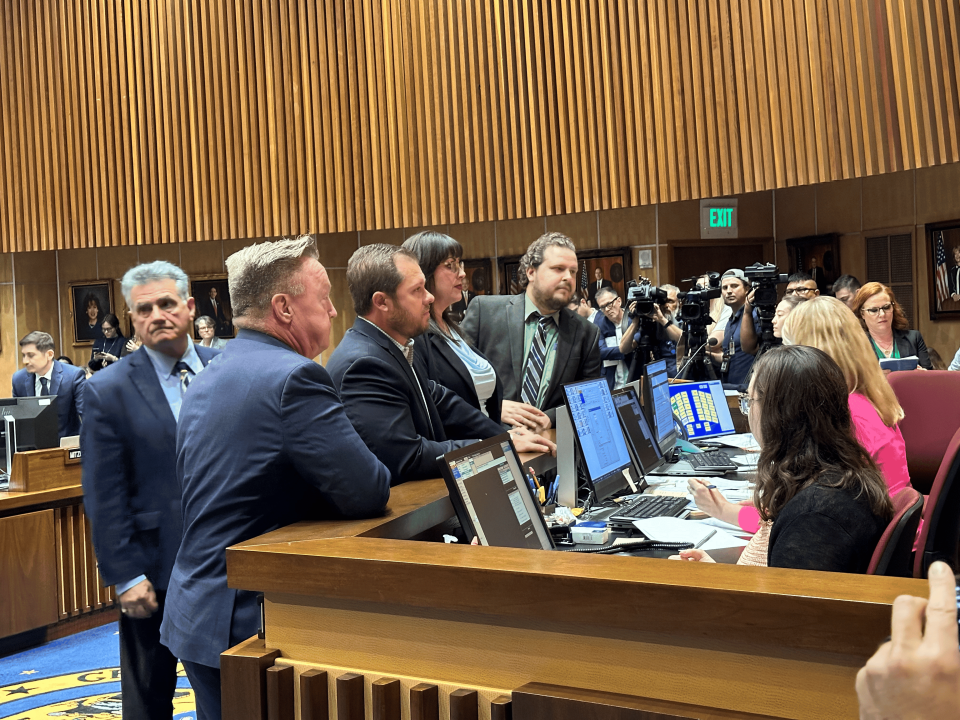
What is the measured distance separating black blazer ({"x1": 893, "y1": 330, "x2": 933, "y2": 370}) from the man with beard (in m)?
3.96

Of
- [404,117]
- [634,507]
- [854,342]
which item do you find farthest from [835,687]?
[404,117]

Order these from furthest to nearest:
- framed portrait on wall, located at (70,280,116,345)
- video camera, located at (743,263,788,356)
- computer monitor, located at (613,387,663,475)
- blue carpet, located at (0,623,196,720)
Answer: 1. framed portrait on wall, located at (70,280,116,345)
2. video camera, located at (743,263,788,356)
3. blue carpet, located at (0,623,196,720)
4. computer monitor, located at (613,387,663,475)

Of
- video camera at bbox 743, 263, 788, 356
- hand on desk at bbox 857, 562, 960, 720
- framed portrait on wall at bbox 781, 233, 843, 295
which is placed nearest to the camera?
hand on desk at bbox 857, 562, 960, 720

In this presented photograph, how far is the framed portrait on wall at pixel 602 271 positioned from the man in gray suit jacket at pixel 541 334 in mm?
5317

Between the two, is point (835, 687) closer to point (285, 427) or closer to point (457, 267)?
point (285, 427)

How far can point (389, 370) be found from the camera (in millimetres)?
2152

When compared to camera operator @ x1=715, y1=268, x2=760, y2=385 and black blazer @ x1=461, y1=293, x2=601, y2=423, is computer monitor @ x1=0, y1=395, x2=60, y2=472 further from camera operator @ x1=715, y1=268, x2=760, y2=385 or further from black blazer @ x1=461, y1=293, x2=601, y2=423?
camera operator @ x1=715, y1=268, x2=760, y2=385

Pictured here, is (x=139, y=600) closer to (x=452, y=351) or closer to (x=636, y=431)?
(x=452, y=351)

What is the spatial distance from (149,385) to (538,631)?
178 centimetres

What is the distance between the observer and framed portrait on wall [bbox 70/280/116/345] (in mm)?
11086

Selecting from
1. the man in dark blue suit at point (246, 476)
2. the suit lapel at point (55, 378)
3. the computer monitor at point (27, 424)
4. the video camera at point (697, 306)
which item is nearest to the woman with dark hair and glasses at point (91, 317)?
the suit lapel at point (55, 378)

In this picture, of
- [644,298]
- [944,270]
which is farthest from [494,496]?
[944,270]

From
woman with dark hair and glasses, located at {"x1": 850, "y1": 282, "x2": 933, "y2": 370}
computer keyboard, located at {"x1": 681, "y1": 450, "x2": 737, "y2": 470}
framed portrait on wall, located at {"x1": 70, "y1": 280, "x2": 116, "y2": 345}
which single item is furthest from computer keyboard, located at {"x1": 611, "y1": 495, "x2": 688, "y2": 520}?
framed portrait on wall, located at {"x1": 70, "y1": 280, "x2": 116, "y2": 345}

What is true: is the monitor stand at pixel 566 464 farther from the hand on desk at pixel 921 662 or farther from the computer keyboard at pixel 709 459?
the hand on desk at pixel 921 662
